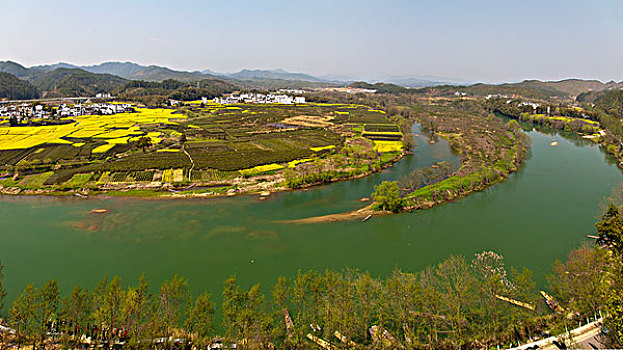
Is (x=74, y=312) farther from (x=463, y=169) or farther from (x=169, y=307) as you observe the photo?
(x=463, y=169)

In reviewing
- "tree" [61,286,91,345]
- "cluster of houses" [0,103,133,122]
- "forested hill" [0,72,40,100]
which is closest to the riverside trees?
"tree" [61,286,91,345]

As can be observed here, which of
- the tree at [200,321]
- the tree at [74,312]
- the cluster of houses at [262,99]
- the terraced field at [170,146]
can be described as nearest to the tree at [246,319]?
the tree at [200,321]

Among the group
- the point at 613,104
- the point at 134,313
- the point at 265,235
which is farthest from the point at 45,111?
the point at 613,104

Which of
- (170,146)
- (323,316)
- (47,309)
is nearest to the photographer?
(47,309)

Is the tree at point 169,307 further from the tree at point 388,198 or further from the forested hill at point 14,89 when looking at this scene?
the forested hill at point 14,89

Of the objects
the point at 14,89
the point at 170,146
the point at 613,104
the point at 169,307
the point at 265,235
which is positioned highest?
the point at 14,89

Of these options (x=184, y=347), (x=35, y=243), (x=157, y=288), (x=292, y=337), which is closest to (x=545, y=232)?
(x=292, y=337)

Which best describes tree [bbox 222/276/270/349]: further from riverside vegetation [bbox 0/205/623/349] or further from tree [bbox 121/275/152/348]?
tree [bbox 121/275/152/348]
